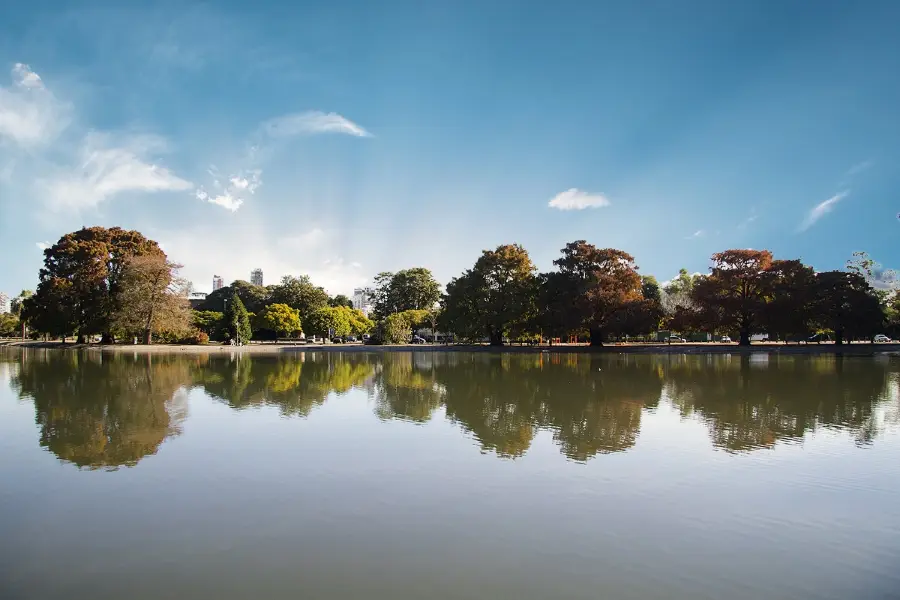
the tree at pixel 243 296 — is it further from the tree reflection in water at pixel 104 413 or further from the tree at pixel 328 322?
the tree reflection in water at pixel 104 413

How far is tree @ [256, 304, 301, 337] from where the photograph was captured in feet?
209

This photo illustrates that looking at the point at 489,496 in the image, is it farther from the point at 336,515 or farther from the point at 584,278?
the point at 584,278

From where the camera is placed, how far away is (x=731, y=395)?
632 inches

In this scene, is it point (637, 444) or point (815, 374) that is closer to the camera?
point (637, 444)

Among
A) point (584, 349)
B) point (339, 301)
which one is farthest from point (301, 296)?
point (584, 349)

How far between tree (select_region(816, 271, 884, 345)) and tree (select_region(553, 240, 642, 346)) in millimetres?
13164

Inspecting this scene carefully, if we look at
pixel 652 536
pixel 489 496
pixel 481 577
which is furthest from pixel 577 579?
pixel 489 496

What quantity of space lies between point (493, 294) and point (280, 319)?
28.1 m

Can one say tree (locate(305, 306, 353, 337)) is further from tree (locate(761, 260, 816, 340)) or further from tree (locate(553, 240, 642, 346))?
tree (locate(761, 260, 816, 340))

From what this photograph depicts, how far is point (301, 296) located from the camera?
73.0 meters

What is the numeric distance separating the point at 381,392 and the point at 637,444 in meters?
9.45

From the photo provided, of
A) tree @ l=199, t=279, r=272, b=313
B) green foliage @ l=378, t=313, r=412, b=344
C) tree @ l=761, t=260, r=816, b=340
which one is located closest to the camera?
tree @ l=761, t=260, r=816, b=340

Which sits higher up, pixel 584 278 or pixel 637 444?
pixel 584 278

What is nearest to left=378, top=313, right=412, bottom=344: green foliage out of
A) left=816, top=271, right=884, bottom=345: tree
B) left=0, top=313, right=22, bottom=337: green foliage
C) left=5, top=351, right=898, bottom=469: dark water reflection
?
left=5, top=351, right=898, bottom=469: dark water reflection
